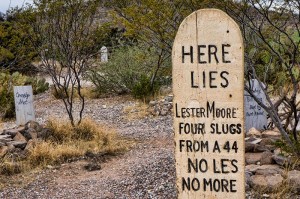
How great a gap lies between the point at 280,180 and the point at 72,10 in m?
5.11

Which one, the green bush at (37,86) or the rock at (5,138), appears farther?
the green bush at (37,86)

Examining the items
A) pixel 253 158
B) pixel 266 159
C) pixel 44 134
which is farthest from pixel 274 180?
pixel 44 134

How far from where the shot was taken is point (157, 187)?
16.4 feet

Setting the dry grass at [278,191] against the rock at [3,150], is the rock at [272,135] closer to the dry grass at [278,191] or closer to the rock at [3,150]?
the dry grass at [278,191]

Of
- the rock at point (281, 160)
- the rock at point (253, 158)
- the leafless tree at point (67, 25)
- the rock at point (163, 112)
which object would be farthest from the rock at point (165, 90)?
the rock at point (281, 160)

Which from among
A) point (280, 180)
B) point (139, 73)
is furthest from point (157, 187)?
point (139, 73)

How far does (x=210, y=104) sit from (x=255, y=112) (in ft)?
16.1

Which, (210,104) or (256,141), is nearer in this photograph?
(210,104)

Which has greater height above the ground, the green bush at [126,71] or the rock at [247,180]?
the green bush at [126,71]

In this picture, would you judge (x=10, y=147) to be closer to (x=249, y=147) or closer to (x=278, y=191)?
(x=249, y=147)

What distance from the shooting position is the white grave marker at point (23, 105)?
8641mm

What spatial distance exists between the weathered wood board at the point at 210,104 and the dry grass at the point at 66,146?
4163 mm

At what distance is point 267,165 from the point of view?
505 cm

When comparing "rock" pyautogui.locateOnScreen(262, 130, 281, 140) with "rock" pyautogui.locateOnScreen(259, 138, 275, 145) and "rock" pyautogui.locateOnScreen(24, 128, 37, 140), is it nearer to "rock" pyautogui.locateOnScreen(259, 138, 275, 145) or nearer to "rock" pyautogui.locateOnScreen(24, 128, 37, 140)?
"rock" pyautogui.locateOnScreen(259, 138, 275, 145)
